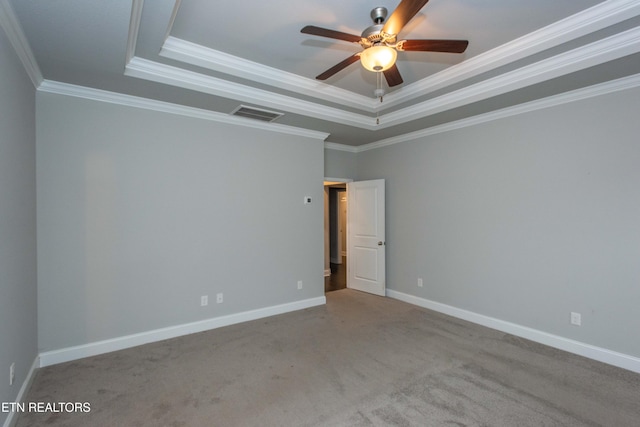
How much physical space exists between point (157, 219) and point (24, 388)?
1.81m

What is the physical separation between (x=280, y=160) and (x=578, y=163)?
3.57m

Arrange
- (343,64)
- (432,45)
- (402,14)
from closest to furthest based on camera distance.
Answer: (402,14)
(432,45)
(343,64)

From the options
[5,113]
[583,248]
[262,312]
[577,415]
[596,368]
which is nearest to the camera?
[5,113]

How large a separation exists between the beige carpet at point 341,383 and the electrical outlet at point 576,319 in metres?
0.34

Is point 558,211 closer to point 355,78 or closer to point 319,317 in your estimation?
point 355,78

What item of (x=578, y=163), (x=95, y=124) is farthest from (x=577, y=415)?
(x=95, y=124)

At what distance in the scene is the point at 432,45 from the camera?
2.11 metres

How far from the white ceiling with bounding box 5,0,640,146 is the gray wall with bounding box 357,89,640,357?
47 cm

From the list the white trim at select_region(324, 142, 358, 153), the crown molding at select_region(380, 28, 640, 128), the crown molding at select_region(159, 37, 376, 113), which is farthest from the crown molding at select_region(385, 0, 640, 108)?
the white trim at select_region(324, 142, 358, 153)

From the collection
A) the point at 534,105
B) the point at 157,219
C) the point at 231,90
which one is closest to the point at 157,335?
the point at 157,219

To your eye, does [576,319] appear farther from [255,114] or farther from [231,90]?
[231,90]

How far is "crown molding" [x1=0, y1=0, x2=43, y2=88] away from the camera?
193 cm

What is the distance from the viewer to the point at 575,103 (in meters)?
3.26

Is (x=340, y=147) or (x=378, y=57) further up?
(x=340, y=147)
